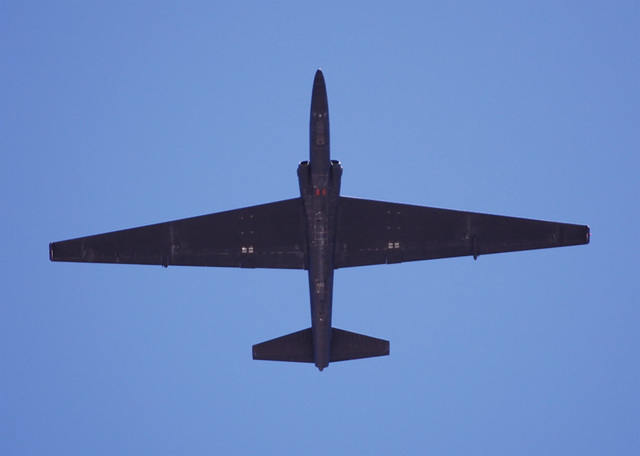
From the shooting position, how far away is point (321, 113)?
148 feet

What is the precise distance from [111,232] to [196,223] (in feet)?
13.2

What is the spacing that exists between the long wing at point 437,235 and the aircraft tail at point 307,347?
12.3 feet

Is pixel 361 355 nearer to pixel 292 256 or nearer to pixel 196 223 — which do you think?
pixel 292 256

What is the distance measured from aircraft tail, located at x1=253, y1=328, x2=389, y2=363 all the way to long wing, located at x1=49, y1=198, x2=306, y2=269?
12.1 ft

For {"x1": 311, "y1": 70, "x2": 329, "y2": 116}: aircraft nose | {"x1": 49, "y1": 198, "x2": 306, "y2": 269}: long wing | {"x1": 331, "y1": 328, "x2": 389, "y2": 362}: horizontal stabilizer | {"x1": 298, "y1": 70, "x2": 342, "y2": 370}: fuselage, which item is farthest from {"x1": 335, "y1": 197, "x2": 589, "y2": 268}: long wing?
{"x1": 311, "y1": 70, "x2": 329, "y2": 116}: aircraft nose

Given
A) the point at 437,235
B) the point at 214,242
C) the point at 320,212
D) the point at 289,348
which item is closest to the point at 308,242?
the point at 320,212

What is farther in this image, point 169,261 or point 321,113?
point 169,261

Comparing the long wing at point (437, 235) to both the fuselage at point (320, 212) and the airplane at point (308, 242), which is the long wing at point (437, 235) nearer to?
the airplane at point (308, 242)

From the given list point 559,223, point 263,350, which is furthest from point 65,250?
point 559,223

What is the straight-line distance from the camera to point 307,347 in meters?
51.3

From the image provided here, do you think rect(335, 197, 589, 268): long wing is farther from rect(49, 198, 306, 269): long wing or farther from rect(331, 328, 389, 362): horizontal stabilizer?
rect(331, 328, 389, 362): horizontal stabilizer

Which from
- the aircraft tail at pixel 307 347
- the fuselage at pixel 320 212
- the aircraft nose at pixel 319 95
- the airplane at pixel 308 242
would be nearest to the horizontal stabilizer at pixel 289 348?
the aircraft tail at pixel 307 347

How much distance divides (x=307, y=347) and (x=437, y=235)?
8.35 metres

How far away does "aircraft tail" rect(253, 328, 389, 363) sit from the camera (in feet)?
168
